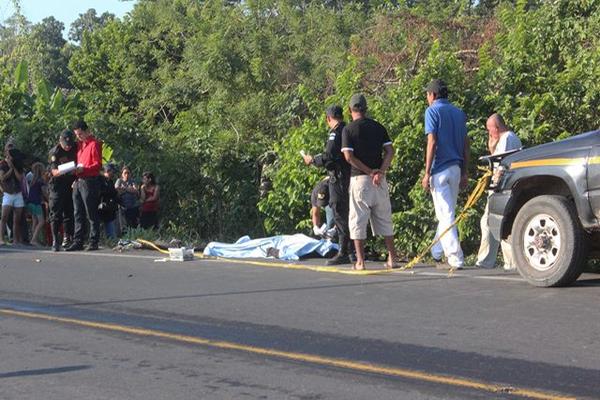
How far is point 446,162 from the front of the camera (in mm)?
10805

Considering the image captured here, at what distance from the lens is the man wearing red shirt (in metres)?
14.9

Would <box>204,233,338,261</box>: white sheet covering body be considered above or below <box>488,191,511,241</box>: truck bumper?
below

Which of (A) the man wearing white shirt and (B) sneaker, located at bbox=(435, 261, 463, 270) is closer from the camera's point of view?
(B) sneaker, located at bbox=(435, 261, 463, 270)

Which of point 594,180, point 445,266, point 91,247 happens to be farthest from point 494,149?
point 91,247

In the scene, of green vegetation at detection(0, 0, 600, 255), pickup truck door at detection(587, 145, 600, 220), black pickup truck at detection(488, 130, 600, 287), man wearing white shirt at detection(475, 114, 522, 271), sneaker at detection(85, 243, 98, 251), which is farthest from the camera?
sneaker at detection(85, 243, 98, 251)

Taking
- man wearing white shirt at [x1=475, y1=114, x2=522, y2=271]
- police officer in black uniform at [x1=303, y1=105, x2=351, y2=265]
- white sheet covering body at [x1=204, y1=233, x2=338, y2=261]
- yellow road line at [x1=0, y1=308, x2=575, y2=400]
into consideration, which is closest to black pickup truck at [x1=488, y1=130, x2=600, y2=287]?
man wearing white shirt at [x1=475, y1=114, x2=522, y2=271]

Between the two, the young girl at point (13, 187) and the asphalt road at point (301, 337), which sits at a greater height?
the young girl at point (13, 187)

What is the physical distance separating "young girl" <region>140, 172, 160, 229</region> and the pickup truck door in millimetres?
10326

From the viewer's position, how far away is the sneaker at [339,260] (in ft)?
38.4

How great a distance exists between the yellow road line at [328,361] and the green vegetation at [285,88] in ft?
17.8

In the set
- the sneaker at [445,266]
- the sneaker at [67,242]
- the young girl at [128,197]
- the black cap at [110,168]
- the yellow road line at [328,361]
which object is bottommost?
the yellow road line at [328,361]

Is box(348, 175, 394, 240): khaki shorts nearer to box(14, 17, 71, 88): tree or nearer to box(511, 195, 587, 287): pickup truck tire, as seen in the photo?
box(511, 195, 587, 287): pickup truck tire

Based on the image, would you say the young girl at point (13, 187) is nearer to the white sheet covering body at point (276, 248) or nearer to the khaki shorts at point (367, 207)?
the white sheet covering body at point (276, 248)

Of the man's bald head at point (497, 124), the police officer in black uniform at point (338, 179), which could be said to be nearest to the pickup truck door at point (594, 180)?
the man's bald head at point (497, 124)
